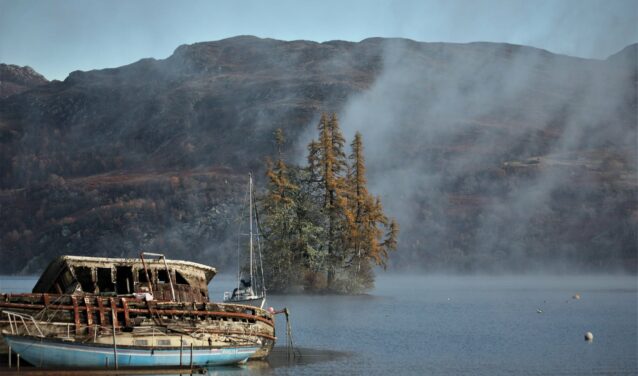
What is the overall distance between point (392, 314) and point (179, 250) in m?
122

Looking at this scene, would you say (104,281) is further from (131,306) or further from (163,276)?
(131,306)

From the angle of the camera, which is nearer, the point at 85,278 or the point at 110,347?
the point at 110,347

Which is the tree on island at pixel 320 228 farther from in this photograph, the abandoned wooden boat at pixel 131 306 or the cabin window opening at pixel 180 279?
the cabin window opening at pixel 180 279

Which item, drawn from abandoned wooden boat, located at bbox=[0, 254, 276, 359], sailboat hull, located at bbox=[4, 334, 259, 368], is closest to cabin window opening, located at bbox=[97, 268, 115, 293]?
abandoned wooden boat, located at bbox=[0, 254, 276, 359]

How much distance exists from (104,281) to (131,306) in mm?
4820

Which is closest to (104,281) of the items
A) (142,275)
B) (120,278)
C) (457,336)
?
(120,278)

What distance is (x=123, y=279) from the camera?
48.9 metres

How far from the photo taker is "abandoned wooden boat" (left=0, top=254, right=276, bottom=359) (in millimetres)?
43000

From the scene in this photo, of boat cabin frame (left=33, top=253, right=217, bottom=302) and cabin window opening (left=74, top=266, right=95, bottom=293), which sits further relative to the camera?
cabin window opening (left=74, top=266, right=95, bottom=293)

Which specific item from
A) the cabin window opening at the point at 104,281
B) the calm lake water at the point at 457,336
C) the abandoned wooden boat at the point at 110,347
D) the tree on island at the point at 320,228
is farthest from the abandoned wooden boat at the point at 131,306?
the tree on island at the point at 320,228

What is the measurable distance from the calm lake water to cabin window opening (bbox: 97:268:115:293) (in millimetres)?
7597

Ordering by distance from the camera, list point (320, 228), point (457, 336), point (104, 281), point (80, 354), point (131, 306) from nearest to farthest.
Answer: point (80, 354), point (131, 306), point (104, 281), point (457, 336), point (320, 228)

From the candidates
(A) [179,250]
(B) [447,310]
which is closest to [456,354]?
(B) [447,310]

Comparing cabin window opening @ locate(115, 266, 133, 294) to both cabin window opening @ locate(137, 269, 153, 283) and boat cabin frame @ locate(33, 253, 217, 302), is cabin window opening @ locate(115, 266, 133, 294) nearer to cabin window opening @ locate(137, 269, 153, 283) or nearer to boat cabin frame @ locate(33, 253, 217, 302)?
boat cabin frame @ locate(33, 253, 217, 302)
